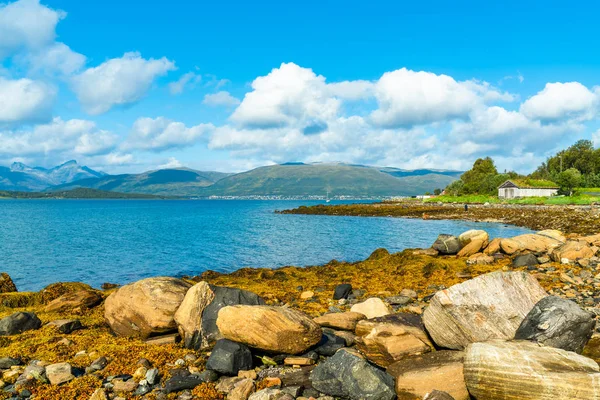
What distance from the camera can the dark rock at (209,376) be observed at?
9703 mm

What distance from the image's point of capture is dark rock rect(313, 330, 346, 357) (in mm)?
10797

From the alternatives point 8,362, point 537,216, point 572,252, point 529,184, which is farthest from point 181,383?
point 529,184

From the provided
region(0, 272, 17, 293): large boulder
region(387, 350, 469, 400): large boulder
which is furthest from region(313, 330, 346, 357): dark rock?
region(0, 272, 17, 293): large boulder

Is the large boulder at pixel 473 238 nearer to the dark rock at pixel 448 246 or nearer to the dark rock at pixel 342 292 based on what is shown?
the dark rock at pixel 448 246

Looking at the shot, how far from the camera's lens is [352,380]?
8.77m

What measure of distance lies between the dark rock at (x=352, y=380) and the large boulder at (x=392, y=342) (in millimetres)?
1134

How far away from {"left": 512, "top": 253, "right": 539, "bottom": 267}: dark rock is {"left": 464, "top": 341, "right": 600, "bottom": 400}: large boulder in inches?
725

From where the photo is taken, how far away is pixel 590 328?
30.6 ft

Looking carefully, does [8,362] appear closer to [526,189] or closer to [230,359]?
[230,359]

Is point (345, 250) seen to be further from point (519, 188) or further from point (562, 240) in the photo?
point (519, 188)

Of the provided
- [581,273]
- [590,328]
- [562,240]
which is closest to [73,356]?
[590,328]

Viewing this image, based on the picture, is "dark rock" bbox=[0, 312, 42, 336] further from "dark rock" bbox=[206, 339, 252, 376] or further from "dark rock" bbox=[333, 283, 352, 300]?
"dark rock" bbox=[333, 283, 352, 300]

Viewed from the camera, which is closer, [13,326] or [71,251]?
[13,326]

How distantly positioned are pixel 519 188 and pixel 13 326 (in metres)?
129
